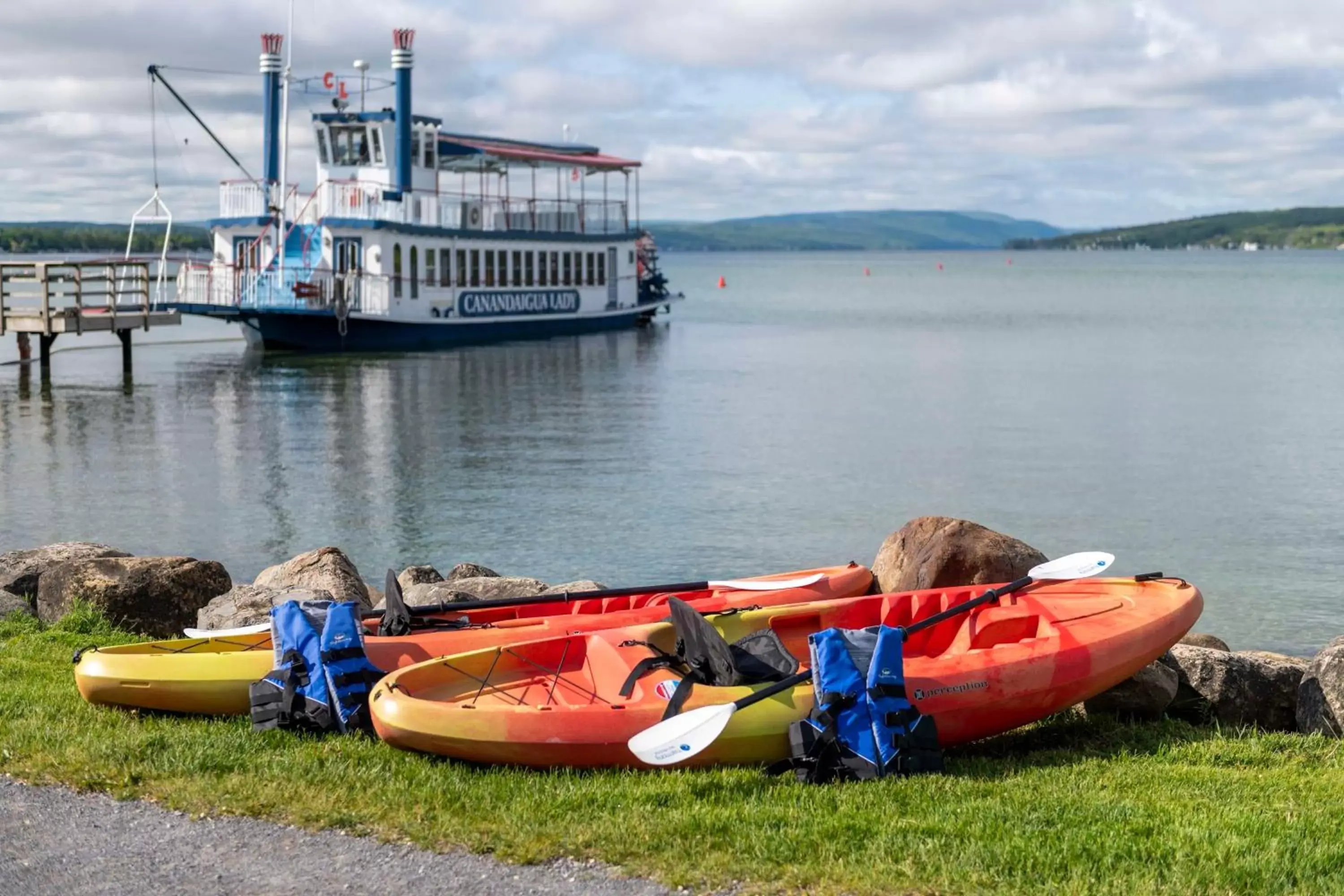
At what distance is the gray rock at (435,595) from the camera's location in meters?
10.5

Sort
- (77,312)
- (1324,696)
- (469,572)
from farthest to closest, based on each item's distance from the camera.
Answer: (77,312)
(469,572)
(1324,696)

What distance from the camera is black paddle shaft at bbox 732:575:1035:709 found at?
7.35 metres

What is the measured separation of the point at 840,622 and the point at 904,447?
1828 cm

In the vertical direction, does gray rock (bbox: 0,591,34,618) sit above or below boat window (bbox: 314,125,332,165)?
below

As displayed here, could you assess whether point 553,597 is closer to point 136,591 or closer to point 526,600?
point 526,600

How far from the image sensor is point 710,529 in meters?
18.9

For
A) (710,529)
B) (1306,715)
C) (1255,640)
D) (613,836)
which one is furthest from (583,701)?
(710,529)

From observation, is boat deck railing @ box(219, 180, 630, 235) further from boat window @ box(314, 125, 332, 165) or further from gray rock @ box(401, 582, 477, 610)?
gray rock @ box(401, 582, 477, 610)

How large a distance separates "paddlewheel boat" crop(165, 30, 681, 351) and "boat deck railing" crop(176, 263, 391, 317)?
38 millimetres

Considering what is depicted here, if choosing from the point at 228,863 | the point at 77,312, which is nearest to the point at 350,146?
the point at 77,312

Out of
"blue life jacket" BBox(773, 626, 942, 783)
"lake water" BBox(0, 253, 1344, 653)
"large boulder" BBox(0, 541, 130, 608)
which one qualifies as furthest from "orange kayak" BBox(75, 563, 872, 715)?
"lake water" BBox(0, 253, 1344, 653)

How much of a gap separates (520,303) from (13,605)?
37357mm

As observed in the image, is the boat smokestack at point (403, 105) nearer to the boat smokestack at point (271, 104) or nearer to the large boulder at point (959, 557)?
the boat smokestack at point (271, 104)

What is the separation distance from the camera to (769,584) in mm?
10633
